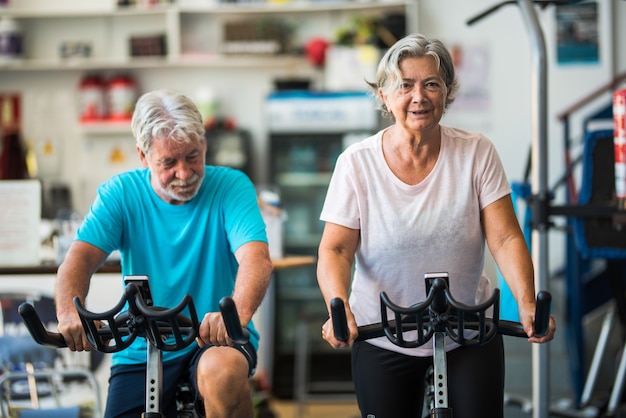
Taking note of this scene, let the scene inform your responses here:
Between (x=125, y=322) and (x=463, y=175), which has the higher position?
(x=463, y=175)

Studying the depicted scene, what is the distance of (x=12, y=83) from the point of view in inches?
259

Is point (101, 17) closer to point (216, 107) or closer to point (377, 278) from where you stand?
point (216, 107)

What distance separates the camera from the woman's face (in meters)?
2.19

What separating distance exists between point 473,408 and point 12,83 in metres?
5.25

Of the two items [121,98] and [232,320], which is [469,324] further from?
[121,98]

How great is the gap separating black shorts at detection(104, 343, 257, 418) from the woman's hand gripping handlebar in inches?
18.0

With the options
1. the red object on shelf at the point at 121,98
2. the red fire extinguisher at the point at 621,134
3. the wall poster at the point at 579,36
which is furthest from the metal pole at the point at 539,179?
the red object on shelf at the point at 121,98

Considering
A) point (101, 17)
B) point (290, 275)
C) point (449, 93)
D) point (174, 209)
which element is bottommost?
point (290, 275)

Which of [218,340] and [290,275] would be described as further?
[290,275]

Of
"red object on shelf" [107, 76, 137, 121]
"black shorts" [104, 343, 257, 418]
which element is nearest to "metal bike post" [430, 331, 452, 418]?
"black shorts" [104, 343, 257, 418]

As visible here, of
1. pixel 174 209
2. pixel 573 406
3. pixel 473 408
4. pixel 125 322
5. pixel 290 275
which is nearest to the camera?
pixel 125 322

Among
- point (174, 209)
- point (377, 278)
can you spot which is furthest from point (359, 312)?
point (174, 209)

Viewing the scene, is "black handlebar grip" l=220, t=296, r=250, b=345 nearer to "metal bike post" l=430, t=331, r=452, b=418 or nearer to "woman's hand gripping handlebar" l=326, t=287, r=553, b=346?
"woman's hand gripping handlebar" l=326, t=287, r=553, b=346

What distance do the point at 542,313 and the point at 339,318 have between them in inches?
15.9
